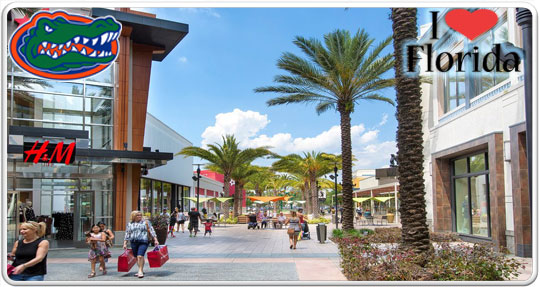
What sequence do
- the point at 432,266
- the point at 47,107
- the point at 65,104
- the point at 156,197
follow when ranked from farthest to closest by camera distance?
the point at 156,197
the point at 65,104
the point at 47,107
the point at 432,266

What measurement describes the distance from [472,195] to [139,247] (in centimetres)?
1361

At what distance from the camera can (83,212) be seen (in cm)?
1773

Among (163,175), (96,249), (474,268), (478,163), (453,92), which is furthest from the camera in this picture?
(163,175)

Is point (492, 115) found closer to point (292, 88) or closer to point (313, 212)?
point (292, 88)

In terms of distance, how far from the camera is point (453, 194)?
2120cm

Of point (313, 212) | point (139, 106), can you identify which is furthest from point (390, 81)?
point (313, 212)

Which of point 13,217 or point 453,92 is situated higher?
point 453,92

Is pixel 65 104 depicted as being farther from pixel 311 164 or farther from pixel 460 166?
pixel 311 164

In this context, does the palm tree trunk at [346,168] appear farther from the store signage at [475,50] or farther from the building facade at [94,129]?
the store signage at [475,50]

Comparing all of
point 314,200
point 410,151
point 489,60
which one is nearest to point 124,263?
point 410,151

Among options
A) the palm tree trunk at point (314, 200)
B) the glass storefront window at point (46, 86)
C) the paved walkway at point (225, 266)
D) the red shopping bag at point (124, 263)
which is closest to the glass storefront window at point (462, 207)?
the paved walkway at point (225, 266)
